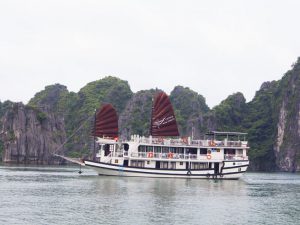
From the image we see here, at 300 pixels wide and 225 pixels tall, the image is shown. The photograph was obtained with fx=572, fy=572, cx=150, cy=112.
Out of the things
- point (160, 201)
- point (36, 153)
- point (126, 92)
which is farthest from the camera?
point (126, 92)

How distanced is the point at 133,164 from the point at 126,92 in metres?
71.7

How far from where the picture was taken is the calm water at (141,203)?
25.3 meters

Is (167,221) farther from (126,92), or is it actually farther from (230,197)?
(126,92)

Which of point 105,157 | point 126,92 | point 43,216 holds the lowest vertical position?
point 43,216

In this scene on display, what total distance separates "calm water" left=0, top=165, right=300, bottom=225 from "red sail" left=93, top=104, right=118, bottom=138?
439 inches

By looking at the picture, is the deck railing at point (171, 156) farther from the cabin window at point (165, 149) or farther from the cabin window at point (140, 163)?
the cabin window at point (140, 163)

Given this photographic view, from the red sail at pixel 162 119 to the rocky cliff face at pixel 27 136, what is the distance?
43.5 meters

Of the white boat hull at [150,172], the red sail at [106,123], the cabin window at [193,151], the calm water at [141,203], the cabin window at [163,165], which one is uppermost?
the red sail at [106,123]

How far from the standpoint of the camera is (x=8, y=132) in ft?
304

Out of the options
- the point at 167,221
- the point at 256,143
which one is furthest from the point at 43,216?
the point at 256,143

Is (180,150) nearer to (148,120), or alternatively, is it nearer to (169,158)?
(169,158)

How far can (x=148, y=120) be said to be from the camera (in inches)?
4134

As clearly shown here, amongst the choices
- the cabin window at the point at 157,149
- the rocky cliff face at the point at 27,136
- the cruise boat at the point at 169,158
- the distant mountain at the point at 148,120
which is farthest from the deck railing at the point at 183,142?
the rocky cliff face at the point at 27,136

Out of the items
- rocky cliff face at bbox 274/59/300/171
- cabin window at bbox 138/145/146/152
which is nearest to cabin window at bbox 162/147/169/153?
cabin window at bbox 138/145/146/152
